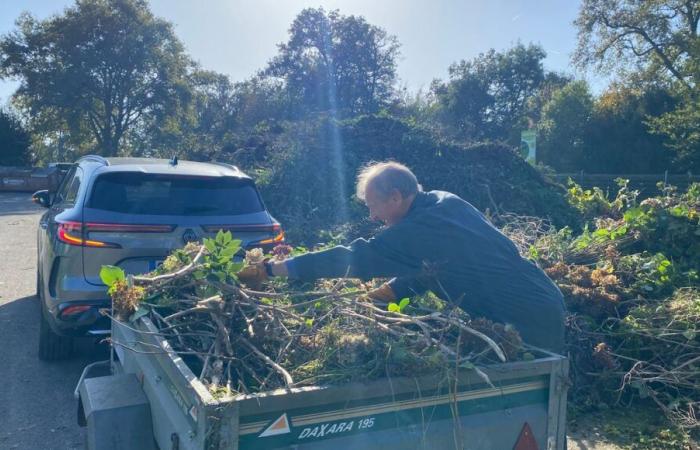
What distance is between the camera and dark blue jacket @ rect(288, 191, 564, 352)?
10.5ft

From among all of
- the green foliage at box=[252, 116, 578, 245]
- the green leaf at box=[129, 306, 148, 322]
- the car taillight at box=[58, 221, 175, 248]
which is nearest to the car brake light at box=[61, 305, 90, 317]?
the car taillight at box=[58, 221, 175, 248]

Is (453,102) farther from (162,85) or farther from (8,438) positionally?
(8,438)

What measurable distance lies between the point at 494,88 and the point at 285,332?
5120 centimetres

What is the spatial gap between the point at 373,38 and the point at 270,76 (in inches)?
369

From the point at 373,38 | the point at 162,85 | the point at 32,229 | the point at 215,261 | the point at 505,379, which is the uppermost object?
the point at 373,38

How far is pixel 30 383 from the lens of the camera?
18.0 feet

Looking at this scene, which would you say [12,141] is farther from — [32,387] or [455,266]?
[455,266]

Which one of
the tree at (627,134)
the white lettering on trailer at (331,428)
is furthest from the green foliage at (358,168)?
the tree at (627,134)

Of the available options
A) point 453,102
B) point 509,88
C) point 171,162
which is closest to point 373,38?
point 453,102

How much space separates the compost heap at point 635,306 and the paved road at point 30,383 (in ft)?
13.9

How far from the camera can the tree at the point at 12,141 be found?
41.1 meters

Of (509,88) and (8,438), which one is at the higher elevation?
(509,88)

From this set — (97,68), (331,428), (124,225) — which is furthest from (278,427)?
(97,68)

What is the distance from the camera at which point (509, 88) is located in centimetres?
5125
